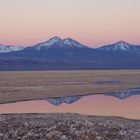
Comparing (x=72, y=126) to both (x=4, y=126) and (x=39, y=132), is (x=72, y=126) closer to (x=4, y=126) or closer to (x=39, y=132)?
(x=39, y=132)

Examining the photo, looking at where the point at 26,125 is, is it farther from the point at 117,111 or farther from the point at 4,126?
the point at 117,111

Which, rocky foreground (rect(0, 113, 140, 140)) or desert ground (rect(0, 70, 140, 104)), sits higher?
desert ground (rect(0, 70, 140, 104))

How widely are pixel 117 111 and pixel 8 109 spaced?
8.80 meters

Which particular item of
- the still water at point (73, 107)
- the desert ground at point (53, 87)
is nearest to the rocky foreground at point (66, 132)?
the still water at point (73, 107)

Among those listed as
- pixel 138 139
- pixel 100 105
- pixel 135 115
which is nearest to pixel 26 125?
pixel 138 139

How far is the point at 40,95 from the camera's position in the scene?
166 feet

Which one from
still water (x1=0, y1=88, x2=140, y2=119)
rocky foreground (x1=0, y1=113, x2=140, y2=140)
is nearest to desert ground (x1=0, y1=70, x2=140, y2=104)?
still water (x1=0, y1=88, x2=140, y2=119)

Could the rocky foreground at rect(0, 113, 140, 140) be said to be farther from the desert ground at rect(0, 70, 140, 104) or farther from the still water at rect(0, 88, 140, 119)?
the desert ground at rect(0, 70, 140, 104)

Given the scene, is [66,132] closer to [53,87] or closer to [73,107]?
[73,107]

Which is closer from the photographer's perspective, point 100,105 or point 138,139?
point 138,139

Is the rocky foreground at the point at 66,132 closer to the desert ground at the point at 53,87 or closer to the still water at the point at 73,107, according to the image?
the still water at the point at 73,107

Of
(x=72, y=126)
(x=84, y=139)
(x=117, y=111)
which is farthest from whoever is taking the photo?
(x=117, y=111)

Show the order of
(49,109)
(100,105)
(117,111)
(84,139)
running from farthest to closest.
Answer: (100,105) → (49,109) → (117,111) → (84,139)

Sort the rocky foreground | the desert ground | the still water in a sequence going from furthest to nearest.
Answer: the desert ground < the still water < the rocky foreground
